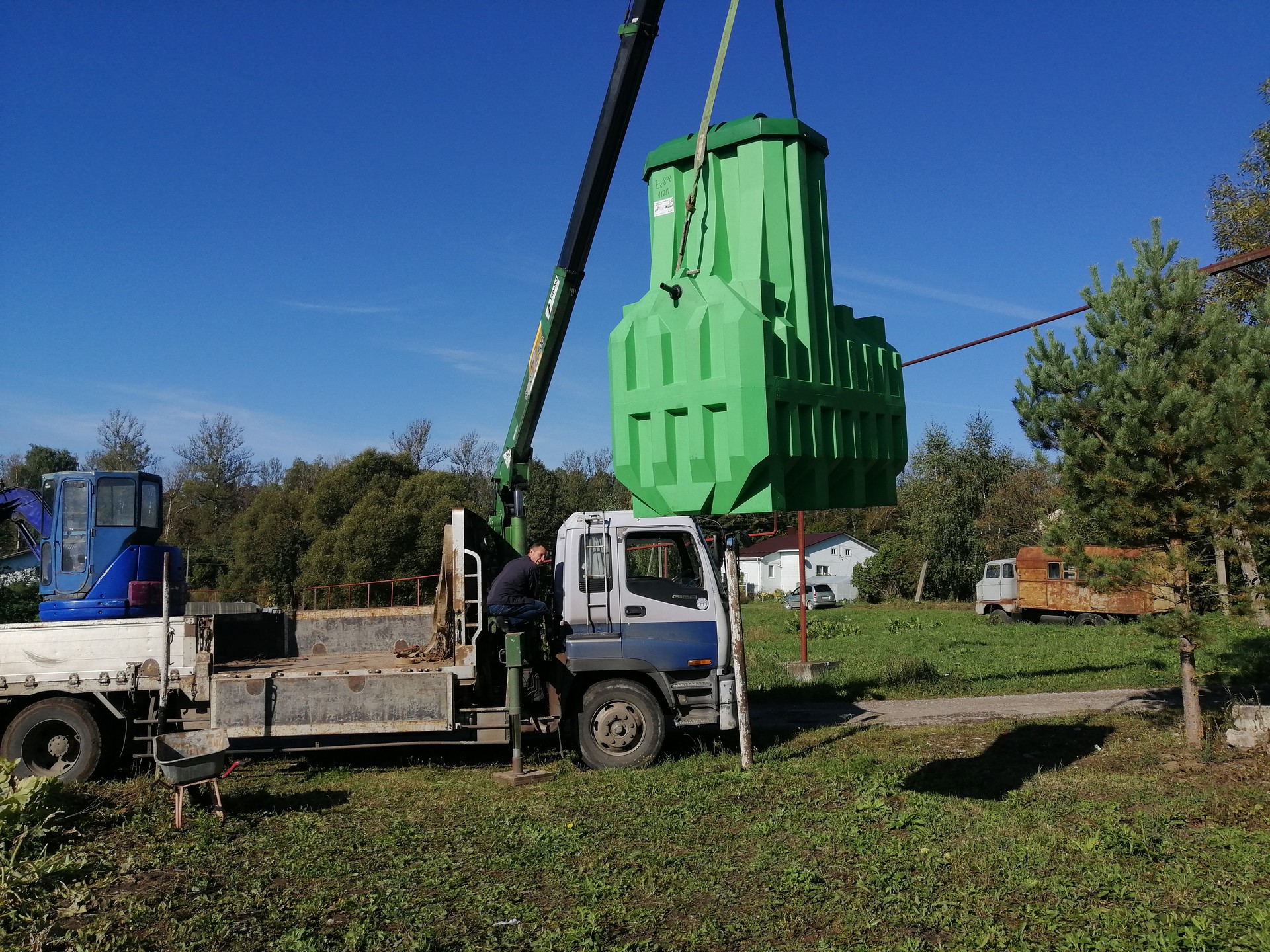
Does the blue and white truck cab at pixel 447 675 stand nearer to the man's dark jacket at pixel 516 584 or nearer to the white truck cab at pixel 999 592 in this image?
the man's dark jacket at pixel 516 584

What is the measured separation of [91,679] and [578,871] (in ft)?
20.0

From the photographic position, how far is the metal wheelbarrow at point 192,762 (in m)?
7.47

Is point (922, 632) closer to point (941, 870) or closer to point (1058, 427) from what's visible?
point (1058, 427)

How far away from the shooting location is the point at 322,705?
9156 millimetres

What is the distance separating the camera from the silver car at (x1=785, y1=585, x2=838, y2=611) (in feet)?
155

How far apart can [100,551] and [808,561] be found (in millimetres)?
52829

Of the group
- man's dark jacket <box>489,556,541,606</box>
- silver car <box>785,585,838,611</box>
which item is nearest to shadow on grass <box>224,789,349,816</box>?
man's dark jacket <box>489,556,541,606</box>

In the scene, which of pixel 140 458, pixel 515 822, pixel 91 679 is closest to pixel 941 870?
pixel 515 822

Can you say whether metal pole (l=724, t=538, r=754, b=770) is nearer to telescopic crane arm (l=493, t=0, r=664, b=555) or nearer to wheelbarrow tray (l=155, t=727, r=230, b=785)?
telescopic crane arm (l=493, t=0, r=664, b=555)

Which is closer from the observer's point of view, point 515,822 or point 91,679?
point 515,822

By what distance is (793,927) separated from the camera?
17.2 feet

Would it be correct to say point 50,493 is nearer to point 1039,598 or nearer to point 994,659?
point 994,659

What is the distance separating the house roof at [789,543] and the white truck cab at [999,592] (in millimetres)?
26329

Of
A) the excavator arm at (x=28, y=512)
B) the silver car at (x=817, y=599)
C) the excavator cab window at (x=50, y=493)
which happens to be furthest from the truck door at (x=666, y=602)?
the silver car at (x=817, y=599)
